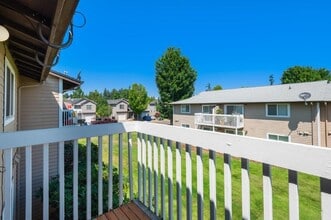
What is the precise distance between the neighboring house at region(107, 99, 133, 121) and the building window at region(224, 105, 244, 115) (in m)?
30.2

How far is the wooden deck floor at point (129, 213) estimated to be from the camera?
7.14ft

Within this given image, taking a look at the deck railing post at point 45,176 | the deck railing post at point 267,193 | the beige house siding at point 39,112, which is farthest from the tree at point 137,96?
the deck railing post at point 267,193

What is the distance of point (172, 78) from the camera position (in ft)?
94.4

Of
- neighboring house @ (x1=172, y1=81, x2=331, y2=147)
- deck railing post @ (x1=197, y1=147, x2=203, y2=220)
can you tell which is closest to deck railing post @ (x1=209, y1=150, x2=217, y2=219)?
deck railing post @ (x1=197, y1=147, x2=203, y2=220)

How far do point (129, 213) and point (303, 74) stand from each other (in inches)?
1589

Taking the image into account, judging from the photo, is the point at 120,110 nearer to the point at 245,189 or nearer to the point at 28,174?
the point at 28,174

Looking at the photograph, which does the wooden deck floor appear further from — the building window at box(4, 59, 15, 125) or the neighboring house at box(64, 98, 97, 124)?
the neighboring house at box(64, 98, 97, 124)

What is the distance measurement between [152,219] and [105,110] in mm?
43495

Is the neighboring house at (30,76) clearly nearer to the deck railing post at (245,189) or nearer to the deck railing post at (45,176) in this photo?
the deck railing post at (45,176)

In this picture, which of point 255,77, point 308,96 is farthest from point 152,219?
point 255,77

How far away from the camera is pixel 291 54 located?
3812 centimetres

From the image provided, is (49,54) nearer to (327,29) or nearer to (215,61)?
(327,29)

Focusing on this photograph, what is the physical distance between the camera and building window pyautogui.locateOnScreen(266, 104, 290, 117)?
14.7 m

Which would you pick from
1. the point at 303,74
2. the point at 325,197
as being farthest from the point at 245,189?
the point at 303,74
